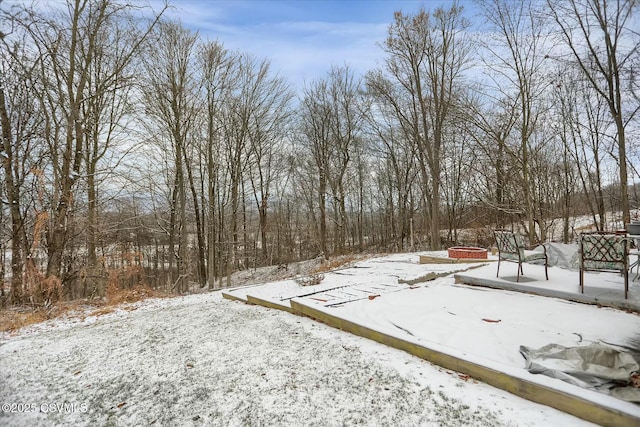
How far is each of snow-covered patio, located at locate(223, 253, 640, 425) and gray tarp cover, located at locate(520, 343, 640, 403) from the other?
0.12 meters

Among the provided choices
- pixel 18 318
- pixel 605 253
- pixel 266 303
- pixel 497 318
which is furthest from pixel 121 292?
pixel 605 253

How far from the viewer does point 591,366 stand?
2.14 metres

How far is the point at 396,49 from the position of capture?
12789 millimetres

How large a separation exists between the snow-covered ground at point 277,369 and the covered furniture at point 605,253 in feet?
1.99

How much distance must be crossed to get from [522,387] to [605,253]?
2812 mm

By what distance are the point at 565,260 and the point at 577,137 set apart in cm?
1127

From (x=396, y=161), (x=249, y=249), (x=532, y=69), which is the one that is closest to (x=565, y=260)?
(x=532, y=69)

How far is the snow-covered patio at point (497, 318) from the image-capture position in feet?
6.72

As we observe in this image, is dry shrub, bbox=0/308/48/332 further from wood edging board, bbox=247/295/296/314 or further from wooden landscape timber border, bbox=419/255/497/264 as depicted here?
wooden landscape timber border, bbox=419/255/497/264

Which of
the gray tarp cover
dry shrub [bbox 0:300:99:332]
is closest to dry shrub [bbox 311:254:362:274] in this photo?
dry shrub [bbox 0:300:99:332]

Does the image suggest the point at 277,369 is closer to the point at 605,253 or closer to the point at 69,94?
the point at 605,253

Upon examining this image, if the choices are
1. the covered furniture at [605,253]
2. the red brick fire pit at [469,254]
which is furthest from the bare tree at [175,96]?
the covered furniture at [605,253]

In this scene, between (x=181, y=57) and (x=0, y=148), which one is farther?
(x=181, y=57)

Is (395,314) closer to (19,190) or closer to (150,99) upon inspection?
(19,190)
